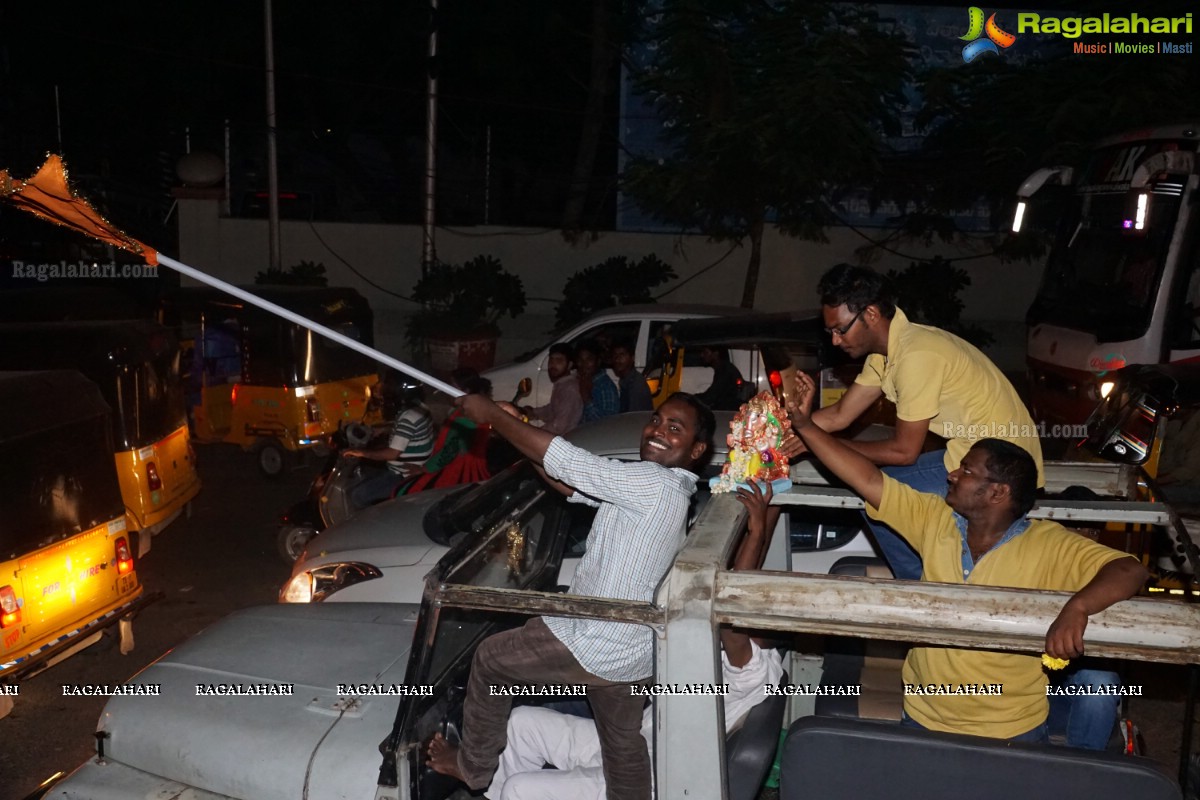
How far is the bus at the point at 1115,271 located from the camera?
28.6 feet

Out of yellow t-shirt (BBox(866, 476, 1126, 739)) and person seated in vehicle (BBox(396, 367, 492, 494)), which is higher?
yellow t-shirt (BBox(866, 476, 1126, 739))

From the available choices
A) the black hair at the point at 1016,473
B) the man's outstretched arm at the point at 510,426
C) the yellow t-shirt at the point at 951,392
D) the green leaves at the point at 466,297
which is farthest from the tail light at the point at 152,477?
the green leaves at the point at 466,297

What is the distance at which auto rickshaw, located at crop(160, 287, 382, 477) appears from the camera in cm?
1045

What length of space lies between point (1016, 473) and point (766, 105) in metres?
11.1

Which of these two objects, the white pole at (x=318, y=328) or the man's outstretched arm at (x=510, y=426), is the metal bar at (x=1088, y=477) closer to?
the man's outstretched arm at (x=510, y=426)

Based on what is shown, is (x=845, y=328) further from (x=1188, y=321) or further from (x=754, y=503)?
(x=1188, y=321)

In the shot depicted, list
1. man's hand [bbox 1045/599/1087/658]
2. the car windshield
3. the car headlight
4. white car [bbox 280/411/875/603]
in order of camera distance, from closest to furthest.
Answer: man's hand [bbox 1045/599/1087/658]
the car windshield
white car [bbox 280/411/875/603]
the car headlight

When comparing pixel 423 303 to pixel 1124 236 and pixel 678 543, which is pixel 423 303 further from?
pixel 678 543

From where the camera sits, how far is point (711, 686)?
2.33m

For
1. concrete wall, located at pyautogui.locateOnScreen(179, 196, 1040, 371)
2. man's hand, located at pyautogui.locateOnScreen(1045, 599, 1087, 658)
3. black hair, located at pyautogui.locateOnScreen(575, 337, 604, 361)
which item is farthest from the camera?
concrete wall, located at pyautogui.locateOnScreen(179, 196, 1040, 371)

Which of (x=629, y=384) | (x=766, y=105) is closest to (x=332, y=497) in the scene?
(x=629, y=384)

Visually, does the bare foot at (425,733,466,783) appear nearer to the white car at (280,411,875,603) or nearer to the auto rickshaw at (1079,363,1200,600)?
the white car at (280,411,875,603)

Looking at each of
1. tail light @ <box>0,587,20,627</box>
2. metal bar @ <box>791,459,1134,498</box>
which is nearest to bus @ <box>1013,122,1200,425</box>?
metal bar @ <box>791,459,1134,498</box>

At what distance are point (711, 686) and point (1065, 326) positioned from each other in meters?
8.61
